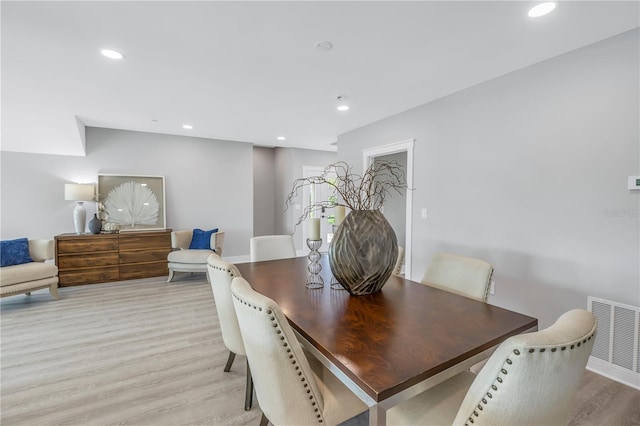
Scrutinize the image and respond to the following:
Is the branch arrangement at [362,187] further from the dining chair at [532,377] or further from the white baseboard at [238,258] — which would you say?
the white baseboard at [238,258]

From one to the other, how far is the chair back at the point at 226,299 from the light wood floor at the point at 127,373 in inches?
16.4

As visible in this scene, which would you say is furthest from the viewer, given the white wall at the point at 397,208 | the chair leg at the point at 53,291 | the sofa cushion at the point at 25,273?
the white wall at the point at 397,208

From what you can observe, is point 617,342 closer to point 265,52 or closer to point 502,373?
point 502,373

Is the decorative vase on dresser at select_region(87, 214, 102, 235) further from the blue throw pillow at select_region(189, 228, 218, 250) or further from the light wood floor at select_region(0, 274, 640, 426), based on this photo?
the blue throw pillow at select_region(189, 228, 218, 250)

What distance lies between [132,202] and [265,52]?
3.79 metres

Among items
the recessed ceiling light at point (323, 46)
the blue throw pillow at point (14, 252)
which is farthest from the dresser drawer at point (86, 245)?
the recessed ceiling light at point (323, 46)

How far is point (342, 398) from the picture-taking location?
116 cm

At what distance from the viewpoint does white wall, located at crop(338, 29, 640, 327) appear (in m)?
2.01

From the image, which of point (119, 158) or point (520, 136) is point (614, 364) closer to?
point (520, 136)

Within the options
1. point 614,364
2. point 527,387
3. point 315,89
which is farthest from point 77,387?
point 614,364

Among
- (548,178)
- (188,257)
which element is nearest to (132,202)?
(188,257)

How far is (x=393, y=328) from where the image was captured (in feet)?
3.84

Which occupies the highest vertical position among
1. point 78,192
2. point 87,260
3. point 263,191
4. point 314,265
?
point 263,191

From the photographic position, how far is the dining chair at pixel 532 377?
714 mm
